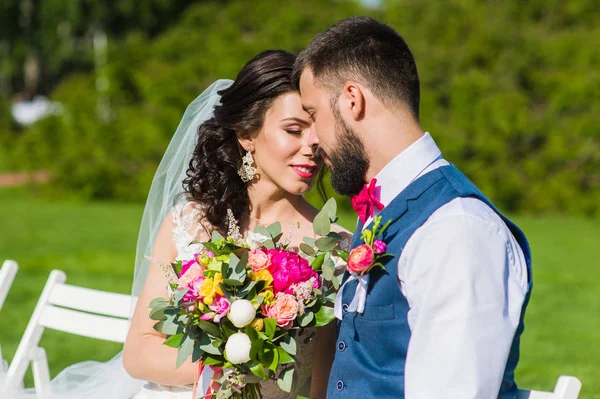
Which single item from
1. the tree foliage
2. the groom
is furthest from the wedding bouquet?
the tree foliage

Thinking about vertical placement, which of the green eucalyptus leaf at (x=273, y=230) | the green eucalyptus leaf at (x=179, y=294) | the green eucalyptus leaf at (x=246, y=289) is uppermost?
the green eucalyptus leaf at (x=273, y=230)

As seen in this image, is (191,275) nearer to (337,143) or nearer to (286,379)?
(286,379)

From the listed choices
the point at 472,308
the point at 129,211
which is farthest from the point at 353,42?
the point at 129,211

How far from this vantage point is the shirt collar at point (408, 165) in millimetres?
2314

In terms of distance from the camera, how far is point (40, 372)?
159 inches

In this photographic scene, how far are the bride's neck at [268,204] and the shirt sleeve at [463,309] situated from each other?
1.76 metres

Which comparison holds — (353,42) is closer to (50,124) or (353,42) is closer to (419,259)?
(419,259)

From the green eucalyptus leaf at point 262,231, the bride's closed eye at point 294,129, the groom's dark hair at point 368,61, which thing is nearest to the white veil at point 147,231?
the bride's closed eye at point 294,129

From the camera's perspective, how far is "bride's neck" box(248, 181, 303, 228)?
3.78 meters

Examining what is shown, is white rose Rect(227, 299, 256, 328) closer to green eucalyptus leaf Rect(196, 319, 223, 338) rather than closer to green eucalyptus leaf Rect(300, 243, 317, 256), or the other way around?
green eucalyptus leaf Rect(196, 319, 223, 338)

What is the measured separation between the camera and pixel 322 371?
3410mm

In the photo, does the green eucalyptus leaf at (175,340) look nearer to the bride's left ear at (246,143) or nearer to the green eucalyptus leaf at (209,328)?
the green eucalyptus leaf at (209,328)

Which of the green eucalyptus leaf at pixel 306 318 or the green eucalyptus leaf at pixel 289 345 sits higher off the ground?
the green eucalyptus leaf at pixel 306 318

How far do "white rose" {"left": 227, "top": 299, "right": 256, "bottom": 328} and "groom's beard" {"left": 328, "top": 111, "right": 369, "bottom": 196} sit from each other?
481 millimetres
